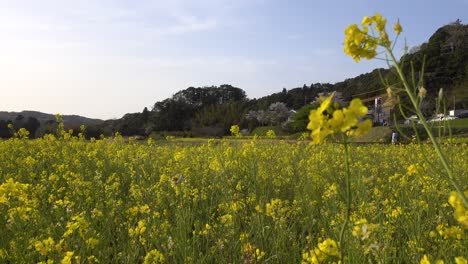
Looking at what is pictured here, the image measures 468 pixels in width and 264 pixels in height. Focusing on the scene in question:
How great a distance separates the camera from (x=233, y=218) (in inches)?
110

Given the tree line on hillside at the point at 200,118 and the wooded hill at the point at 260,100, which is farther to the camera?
the wooded hill at the point at 260,100

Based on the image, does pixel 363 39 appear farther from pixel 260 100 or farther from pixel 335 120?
pixel 260 100

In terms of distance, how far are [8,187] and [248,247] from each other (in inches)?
50.1

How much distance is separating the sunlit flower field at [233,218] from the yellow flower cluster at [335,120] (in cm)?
20

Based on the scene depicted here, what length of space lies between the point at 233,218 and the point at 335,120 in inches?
76.4

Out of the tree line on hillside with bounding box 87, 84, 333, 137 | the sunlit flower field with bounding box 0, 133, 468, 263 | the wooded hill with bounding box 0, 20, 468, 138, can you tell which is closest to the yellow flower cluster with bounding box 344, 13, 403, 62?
the sunlit flower field with bounding box 0, 133, 468, 263

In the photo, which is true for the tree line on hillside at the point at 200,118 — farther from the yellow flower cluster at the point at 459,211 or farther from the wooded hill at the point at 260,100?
the yellow flower cluster at the point at 459,211

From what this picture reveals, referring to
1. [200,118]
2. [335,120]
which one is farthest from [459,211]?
[200,118]

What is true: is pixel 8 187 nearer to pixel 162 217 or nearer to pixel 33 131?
pixel 162 217

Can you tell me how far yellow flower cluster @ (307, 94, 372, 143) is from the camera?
0.95 metres

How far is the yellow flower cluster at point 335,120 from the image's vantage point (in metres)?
0.95

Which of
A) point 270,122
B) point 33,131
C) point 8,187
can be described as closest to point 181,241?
point 8,187

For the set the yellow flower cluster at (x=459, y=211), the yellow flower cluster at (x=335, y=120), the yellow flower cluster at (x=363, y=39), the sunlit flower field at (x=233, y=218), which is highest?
the yellow flower cluster at (x=363, y=39)

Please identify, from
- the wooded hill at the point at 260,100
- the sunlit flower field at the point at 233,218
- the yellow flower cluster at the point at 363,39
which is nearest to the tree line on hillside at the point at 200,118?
the wooded hill at the point at 260,100
